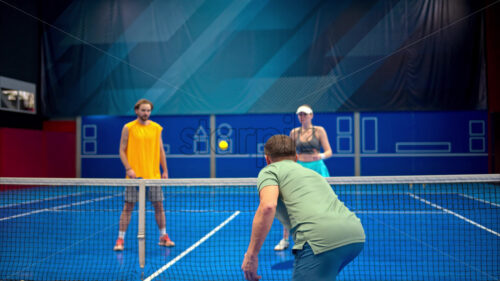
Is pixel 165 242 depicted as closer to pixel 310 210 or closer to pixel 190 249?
pixel 190 249

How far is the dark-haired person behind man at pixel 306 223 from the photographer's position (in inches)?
73.7

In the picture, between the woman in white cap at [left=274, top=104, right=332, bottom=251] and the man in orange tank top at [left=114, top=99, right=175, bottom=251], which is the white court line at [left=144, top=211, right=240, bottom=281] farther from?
the woman in white cap at [left=274, top=104, right=332, bottom=251]

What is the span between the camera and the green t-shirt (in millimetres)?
1890

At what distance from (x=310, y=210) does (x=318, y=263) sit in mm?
263

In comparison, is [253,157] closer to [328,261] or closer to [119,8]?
[119,8]

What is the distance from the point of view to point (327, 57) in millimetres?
13594

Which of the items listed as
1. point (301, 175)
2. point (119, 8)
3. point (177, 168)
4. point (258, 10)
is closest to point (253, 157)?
point (177, 168)

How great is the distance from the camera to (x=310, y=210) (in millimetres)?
1921

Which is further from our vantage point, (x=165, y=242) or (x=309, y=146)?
(x=165, y=242)

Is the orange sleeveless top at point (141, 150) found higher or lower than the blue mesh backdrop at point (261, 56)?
lower

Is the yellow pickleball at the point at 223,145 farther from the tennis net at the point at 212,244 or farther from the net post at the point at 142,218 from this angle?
the net post at the point at 142,218

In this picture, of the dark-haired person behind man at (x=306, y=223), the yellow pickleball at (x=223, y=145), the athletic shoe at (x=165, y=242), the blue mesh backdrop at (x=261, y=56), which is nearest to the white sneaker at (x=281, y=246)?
the athletic shoe at (x=165, y=242)

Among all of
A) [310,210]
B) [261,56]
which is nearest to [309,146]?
[310,210]

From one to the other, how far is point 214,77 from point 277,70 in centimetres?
232
